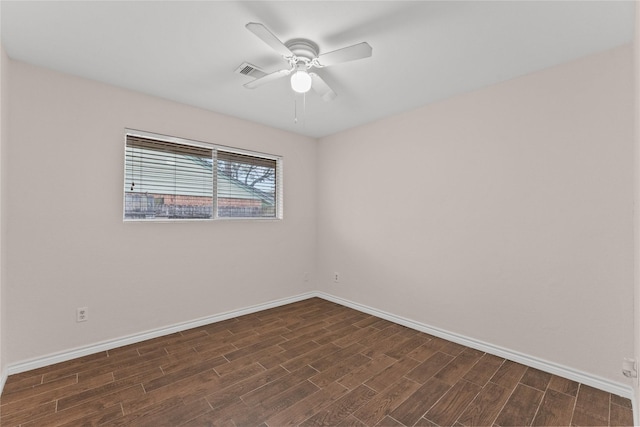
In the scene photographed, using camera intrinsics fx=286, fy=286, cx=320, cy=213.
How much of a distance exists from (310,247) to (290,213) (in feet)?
2.09

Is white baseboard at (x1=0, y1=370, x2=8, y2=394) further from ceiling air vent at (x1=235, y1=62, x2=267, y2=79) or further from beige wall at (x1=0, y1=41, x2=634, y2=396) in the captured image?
ceiling air vent at (x1=235, y1=62, x2=267, y2=79)

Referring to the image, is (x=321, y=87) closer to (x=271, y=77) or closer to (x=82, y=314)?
(x=271, y=77)

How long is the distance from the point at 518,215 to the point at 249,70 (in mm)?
2551

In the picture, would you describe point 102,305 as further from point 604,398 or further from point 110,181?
point 604,398

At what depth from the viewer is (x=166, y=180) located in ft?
10.0

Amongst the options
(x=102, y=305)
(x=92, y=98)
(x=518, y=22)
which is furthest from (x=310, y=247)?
(x=518, y=22)

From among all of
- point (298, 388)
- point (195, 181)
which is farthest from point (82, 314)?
point (298, 388)

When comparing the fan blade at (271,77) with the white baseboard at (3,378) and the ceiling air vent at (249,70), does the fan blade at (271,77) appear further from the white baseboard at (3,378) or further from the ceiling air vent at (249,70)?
the white baseboard at (3,378)

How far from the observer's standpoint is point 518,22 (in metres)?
1.77

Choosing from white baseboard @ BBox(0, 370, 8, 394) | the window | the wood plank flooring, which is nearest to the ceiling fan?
the window

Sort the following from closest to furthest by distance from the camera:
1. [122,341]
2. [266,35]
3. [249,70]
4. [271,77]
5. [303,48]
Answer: [266,35]
[303,48]
[271,77]
[249,70]
[122,341]

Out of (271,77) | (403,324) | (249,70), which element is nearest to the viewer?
(271,77)

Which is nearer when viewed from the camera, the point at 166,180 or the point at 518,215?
the point at 518,215

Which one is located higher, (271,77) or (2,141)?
(271,77)
